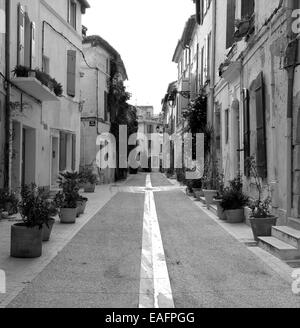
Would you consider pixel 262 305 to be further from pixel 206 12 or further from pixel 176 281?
pixel 206 12

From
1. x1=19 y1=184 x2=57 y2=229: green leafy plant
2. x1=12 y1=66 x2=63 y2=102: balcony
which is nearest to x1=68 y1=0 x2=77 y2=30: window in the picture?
x1=12 y1=66 x2=63 y2=102: balcony

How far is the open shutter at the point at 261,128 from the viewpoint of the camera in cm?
Result: 972

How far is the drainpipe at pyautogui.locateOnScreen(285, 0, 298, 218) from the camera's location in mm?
7723

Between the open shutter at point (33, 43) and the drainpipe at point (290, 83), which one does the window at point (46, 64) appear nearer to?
the open shutter at point (33, 43)

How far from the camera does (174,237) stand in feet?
29.7

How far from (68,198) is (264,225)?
14.8 ft

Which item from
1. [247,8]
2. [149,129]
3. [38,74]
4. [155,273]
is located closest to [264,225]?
[155,273]

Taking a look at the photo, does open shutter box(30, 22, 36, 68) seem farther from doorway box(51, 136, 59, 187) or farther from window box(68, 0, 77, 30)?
window box(68, 0, 77, 30)

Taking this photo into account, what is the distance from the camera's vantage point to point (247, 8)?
1195cm

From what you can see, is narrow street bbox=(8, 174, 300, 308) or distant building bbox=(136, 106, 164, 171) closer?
narrow street bbox=(8, 174, 300, 308)

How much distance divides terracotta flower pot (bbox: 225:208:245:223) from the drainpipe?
2835 mm

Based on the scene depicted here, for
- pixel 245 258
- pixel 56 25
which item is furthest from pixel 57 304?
pixel 56 25

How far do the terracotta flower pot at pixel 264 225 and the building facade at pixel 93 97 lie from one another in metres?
16.7

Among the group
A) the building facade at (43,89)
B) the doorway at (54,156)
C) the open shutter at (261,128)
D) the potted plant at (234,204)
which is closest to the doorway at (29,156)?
the building facade at (43,89)
